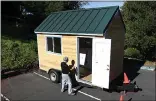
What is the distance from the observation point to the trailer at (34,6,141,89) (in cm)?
871

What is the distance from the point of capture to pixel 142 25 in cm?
1509

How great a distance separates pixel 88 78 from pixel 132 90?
284 centimetres

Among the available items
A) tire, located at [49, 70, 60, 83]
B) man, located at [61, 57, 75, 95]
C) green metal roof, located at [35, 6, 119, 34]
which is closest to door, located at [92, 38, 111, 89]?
green metal roof, located at [35, 6, 119, 34]

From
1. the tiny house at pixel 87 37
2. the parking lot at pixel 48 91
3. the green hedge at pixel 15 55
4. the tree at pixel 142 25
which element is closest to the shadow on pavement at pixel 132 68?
the parking lot at pixel 48 91

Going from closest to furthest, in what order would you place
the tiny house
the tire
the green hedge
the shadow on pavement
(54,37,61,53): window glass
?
the tiny house → the tire → (54,37,61,53): window glass → the shadow on pavement → the green hedge

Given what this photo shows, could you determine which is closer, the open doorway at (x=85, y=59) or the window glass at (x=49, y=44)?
the window glass at (x=49, y=44)

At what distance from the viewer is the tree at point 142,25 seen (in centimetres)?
1495

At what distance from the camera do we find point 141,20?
1529 centimetres

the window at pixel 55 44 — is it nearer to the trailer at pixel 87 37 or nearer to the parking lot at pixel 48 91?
the trailer at pixel 87 37

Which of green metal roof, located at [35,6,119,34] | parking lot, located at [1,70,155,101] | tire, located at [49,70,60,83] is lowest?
parking lot, located at [1,70,155,101]

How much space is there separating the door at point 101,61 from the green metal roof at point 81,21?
0.60 metres

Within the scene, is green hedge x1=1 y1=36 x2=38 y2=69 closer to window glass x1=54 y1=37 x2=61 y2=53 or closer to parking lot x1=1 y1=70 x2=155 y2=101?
parking lot x1=1 y1=70 x2=155 y2=101

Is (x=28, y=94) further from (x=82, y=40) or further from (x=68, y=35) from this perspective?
(x=82, y=40)

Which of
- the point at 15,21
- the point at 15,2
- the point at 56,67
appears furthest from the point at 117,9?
the point at 15,21
